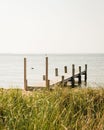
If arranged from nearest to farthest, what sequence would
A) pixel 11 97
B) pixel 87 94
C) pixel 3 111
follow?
pixel 3 111 → pixel 11 97 → pixel 87 94

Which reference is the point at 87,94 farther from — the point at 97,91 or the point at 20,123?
the point at 20,123

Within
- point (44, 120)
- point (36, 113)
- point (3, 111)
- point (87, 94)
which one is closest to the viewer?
point (44, 120)

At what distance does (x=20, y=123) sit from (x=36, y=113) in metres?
0.47

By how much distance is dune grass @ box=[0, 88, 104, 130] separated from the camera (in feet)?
22.2

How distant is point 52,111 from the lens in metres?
7.85

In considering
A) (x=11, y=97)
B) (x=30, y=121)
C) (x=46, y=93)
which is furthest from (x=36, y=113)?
(x=46, y=93)

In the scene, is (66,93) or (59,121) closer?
(59,121)

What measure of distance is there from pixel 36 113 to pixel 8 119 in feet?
1.68

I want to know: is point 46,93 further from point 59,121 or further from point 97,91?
point 59,121

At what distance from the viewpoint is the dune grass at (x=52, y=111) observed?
675 cm

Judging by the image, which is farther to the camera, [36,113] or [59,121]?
[36,113]

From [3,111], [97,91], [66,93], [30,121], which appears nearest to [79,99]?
[66,93]

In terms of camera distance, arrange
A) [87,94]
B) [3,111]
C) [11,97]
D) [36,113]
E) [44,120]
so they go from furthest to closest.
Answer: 1. [87,94]
2. [11,97]
3. [3,111]
4. [36,113]
5. [44,120]

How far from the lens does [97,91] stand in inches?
456
